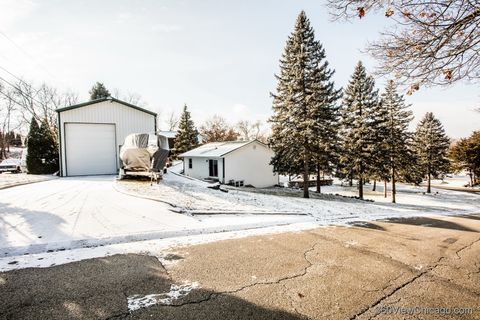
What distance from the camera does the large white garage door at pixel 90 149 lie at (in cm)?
1773

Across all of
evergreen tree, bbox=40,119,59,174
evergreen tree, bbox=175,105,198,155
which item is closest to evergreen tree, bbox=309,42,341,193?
evergreen tree, bbox=40,119,59,174

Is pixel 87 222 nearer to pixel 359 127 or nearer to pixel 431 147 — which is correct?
pixel 359 127

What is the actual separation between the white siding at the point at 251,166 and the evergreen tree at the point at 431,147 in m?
25.8

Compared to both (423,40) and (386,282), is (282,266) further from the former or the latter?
(423,40)

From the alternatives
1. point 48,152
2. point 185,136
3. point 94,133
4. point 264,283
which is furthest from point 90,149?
point 185,136

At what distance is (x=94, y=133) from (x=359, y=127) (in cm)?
2309

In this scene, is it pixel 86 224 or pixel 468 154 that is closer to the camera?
pixel 86 224

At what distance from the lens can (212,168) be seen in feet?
82.9

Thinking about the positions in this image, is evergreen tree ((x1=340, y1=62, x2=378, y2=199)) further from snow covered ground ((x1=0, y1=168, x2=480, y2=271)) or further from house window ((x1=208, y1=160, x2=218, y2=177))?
snow covered ground ((x1=0, y1=168, x2=480, y2=271))

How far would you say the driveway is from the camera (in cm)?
513

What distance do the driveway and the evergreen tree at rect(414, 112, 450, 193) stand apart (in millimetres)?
39422

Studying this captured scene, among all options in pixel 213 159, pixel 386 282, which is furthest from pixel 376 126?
pixel 386 282

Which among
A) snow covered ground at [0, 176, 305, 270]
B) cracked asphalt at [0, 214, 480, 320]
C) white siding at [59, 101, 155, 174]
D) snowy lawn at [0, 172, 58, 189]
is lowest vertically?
cracked asphalt at [0, 214, 480, 320]

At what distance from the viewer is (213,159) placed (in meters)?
24.9
